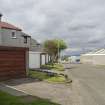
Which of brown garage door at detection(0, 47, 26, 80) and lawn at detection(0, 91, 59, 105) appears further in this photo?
brown garage door at detection(0, 47, 26, 80)

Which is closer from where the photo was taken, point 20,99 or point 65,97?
point 20,99

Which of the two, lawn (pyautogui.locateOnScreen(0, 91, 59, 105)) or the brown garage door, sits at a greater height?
the brown garage door

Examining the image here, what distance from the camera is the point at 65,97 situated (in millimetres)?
12727

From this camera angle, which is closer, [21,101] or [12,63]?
[21,101]

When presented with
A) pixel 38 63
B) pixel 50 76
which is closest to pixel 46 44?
pixel 38 63

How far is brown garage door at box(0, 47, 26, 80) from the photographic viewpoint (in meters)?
19.3

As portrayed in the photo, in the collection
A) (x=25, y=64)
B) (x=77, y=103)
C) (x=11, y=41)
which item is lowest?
(x=77, y=103)

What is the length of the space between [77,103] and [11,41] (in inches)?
975

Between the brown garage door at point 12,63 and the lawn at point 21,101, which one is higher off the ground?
the brown garage door at point 12,63

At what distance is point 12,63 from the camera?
20.2 metres

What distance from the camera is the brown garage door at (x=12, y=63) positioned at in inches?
760

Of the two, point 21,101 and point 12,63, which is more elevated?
point 12,63

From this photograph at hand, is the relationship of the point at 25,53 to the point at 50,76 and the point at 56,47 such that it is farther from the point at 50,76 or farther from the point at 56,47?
the point at 56,47

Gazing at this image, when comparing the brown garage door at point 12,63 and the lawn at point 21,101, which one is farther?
the brown garage door at point 12,63
